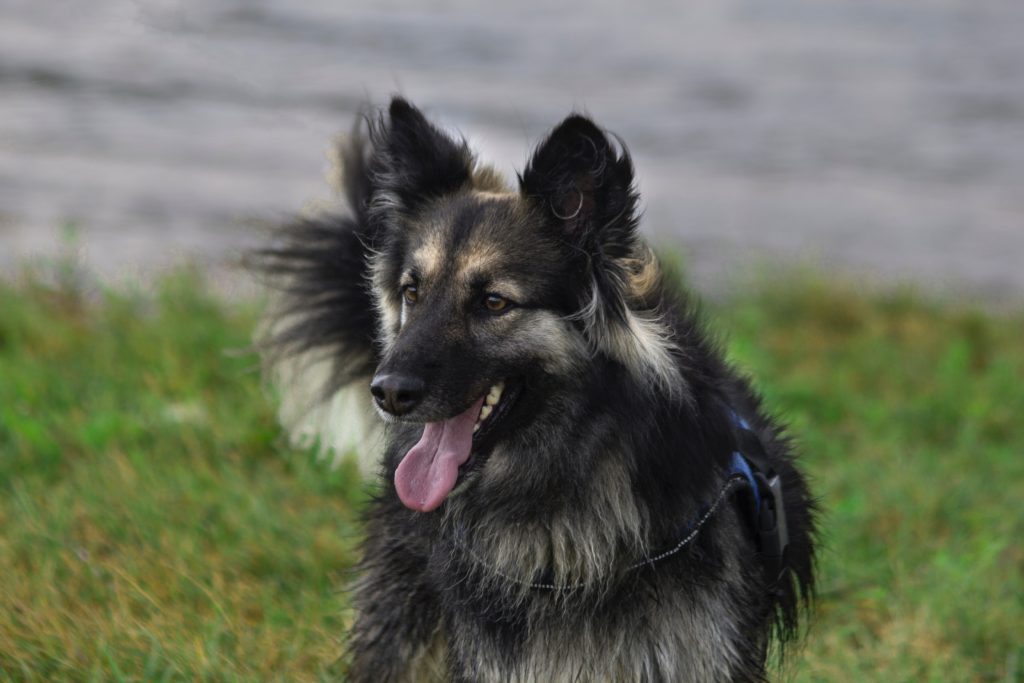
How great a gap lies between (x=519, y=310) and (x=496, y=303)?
0.20 ft

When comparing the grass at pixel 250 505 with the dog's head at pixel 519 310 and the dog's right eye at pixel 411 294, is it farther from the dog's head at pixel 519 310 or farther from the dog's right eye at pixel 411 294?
the dog's right eye at pixel 411 294

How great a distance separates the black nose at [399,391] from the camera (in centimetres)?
281

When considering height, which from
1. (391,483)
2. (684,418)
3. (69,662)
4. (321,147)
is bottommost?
(321,147)

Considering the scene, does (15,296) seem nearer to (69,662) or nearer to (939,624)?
(69,662)

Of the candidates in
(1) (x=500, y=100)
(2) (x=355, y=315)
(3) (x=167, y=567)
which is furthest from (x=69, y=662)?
(1) (x=500, y=100)

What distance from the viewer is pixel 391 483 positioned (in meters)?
3.29

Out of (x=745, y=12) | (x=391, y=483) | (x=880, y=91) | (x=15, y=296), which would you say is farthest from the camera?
(x=745, y=12)

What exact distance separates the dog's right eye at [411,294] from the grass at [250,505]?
3.99 feet

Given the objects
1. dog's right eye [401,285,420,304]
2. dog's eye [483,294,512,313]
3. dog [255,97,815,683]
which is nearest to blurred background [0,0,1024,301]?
dog's right eye [401,285,420,304]

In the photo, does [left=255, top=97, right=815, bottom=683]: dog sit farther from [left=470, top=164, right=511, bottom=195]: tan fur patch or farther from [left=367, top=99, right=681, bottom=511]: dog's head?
[left=470, top=164, right=511, bottom=195]: tan fur patch

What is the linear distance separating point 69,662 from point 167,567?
77cm

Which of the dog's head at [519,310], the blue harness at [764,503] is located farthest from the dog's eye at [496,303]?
the blue harness at [764,503]

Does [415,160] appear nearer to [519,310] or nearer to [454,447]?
[519,310]

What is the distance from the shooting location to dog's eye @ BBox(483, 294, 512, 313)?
2977mm
